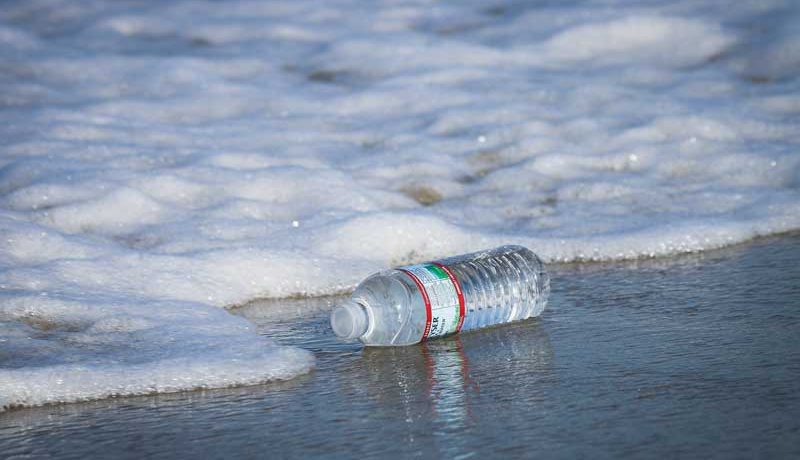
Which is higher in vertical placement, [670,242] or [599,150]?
[599,150]

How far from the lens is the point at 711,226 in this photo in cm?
359

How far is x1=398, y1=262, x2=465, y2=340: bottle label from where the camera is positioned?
2.49 meters

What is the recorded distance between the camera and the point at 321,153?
464 cm

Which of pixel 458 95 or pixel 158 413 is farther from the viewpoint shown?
pixel 458 95

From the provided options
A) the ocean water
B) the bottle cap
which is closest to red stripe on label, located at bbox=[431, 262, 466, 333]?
→ the bottle cap

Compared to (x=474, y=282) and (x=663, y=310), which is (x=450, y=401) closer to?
(x=474, y=282)

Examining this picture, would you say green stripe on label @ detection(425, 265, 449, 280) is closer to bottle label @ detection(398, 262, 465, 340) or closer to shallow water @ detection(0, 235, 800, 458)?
bottle label @ detection(398, 262, 465, 340)

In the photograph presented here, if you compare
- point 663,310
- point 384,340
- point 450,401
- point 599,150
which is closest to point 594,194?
point 599,150

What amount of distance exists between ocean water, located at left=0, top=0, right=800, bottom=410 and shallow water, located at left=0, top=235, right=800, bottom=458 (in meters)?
0.17

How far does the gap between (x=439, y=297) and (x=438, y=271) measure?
3.1 inches

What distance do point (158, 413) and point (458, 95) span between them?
11.7 ft

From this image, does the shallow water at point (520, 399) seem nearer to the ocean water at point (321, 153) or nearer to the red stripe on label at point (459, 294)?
the red stripe on label at point (459, 294)

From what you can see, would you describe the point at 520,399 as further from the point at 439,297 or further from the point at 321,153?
the point at 321,153

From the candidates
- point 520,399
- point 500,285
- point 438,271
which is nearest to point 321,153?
point 500,285
